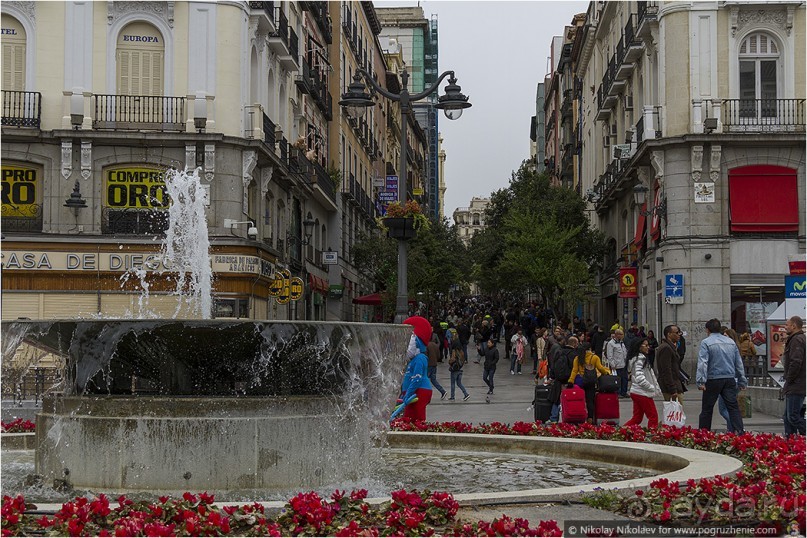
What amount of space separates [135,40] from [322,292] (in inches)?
728

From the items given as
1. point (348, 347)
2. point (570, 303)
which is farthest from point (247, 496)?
point (570, 303)

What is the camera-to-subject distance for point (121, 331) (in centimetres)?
842

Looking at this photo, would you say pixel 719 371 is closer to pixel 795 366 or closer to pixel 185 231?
pixel 795 366

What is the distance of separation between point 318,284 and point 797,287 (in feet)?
96.7

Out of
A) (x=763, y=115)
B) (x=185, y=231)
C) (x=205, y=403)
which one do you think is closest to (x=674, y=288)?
(x=763, y=115)

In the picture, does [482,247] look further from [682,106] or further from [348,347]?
[348,347]

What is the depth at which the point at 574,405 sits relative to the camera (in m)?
15.8

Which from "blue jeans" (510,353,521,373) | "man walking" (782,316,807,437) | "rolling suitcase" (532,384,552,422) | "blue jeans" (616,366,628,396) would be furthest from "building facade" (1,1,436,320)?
"man walking" (782,316,807,437)

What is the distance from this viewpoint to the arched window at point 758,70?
31.8 metres

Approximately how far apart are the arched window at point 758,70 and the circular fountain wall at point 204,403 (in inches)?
1002

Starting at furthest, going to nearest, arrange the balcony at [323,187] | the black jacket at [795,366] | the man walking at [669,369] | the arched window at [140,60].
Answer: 1. the balcony at [323,187]
2. the arched window at [140,60]
3. the man walking at [669,369]
4. the black jacket at [795,366]

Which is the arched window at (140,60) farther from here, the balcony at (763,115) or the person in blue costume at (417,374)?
the person in blue costume at (417,374)

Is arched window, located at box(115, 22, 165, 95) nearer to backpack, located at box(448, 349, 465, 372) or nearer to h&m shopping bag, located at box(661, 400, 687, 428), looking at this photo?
backpack, located at box(448, 349, 465, 372)

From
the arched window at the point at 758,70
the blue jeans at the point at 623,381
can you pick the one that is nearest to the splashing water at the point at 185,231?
the blue jeans at the point at 623,381
